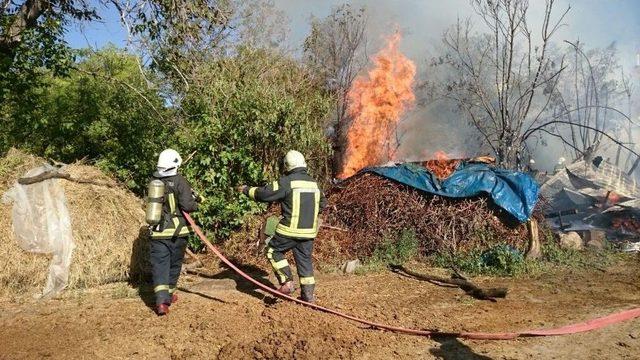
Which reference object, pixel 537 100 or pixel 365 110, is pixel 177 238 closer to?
pixel 365 110

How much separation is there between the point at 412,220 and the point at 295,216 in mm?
3716

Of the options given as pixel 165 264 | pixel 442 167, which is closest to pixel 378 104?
pixel 442 167

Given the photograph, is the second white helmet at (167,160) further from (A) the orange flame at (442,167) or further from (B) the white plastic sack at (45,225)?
(A) the orange flame at (442,167)

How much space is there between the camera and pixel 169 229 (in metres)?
5.61

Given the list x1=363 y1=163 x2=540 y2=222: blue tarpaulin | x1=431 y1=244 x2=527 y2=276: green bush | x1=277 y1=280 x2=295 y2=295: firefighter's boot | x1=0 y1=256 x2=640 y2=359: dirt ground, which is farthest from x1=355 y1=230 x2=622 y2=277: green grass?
x1=277 y1=280 x2=295 y2=295: firefighter's boot

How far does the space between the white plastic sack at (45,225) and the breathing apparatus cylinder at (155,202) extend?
6.14ft

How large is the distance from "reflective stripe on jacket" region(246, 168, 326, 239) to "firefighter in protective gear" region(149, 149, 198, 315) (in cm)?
93

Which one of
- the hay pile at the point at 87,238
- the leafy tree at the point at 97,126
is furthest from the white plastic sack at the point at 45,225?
the leafy tree at the point at 97,126

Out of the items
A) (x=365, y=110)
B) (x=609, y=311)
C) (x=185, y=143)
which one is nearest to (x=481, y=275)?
(x=609, y=311)

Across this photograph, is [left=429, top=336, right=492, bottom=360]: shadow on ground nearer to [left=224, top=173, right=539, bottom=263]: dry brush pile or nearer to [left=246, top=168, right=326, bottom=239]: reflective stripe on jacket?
[left=246, top=168, right=326, bottom=239]: reflective stripe on jacket

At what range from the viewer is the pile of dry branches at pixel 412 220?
8.39m

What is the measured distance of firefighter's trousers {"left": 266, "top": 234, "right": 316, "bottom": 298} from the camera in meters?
5.74

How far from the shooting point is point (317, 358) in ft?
13.6

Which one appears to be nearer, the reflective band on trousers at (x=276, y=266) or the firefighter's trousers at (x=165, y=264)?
the firefighter's trousers at (x=165, y=264)
